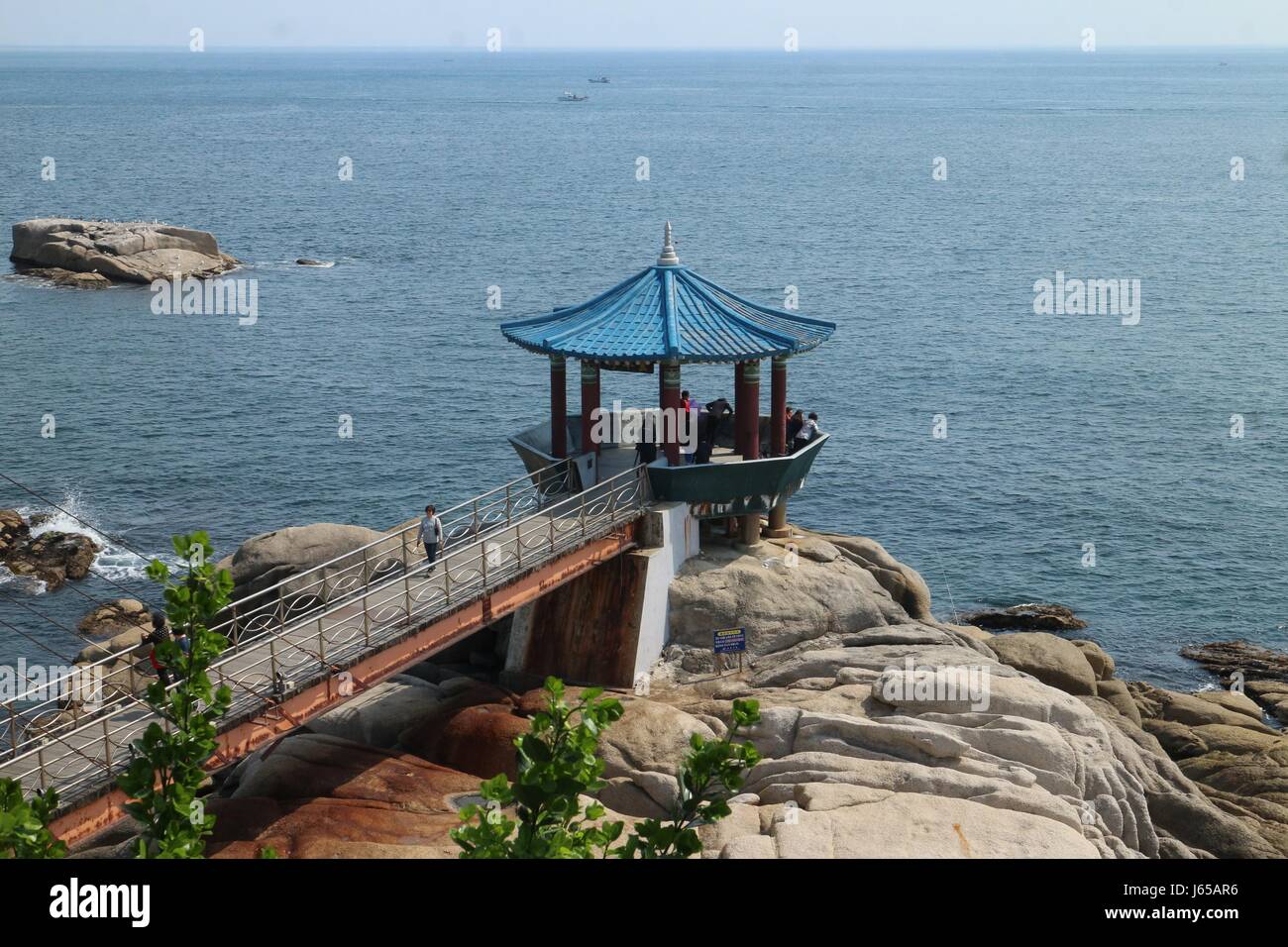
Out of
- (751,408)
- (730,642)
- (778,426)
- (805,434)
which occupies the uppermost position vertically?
(751,408)

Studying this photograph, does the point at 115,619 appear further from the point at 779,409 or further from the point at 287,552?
the point at 779,409

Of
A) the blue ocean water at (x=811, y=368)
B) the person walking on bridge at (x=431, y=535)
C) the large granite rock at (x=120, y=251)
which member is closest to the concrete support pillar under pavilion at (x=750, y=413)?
the person walking on bridge at (x=431, y=535)

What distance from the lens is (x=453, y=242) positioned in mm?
109062

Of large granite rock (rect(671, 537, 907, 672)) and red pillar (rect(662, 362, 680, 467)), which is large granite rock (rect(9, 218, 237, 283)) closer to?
red pillar (rect(662, 362, 680, 467))

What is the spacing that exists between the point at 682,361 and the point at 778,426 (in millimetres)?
3116

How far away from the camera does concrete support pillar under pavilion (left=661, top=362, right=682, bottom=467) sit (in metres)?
30.9

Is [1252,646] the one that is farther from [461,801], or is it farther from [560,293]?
[560,293]

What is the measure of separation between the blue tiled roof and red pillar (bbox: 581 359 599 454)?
0.90 meters

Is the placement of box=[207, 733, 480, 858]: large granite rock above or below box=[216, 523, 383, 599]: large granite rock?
below

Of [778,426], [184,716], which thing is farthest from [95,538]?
[184,716]

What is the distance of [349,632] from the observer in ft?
84.6

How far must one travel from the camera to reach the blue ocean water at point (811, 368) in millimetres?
52656

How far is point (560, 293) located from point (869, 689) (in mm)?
63795

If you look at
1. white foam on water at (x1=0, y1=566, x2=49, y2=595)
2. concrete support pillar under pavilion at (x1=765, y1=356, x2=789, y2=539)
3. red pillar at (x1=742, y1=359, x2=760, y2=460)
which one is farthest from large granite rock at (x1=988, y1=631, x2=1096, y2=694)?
white foam on water at (x1=0, y1=566, x2=49, y2=595)
